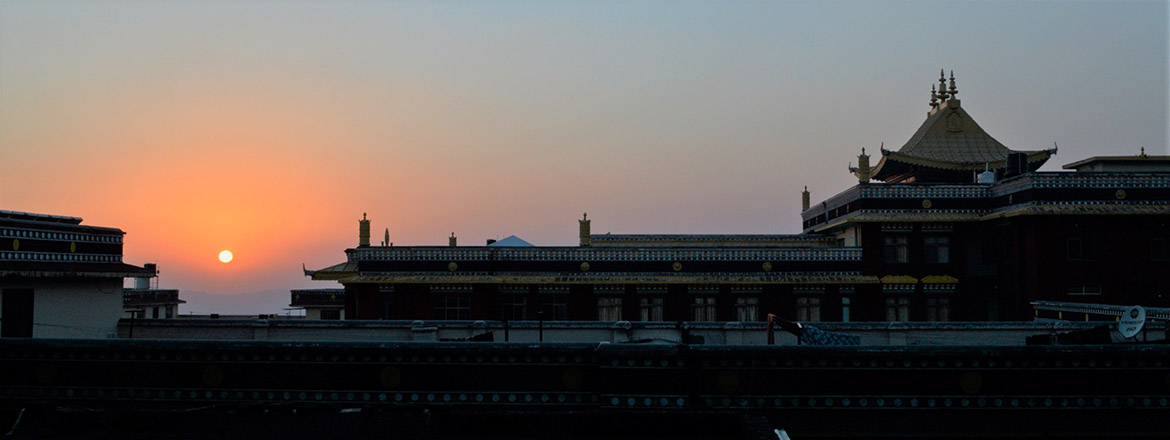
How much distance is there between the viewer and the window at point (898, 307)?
125 feet

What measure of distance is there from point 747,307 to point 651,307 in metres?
4.06

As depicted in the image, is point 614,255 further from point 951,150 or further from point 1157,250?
point 1157,250

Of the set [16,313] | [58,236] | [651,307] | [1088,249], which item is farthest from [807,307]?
[16,313]

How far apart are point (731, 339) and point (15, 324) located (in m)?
18.8

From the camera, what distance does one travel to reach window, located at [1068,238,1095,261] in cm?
3609

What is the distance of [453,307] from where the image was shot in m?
37.3

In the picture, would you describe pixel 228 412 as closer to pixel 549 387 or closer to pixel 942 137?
pixel 549 387

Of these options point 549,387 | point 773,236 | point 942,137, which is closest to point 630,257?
point 773,236

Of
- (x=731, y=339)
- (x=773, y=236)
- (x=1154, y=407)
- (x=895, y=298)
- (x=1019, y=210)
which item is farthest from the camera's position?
(x=773, y=236)

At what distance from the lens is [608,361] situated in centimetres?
1086

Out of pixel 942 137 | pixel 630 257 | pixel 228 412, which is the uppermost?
pixel 942 137

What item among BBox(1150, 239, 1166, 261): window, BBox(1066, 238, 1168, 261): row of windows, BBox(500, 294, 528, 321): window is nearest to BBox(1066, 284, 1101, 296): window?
BBox(1066, 238, 1168, 261): row of windows

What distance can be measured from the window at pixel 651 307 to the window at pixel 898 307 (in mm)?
10018

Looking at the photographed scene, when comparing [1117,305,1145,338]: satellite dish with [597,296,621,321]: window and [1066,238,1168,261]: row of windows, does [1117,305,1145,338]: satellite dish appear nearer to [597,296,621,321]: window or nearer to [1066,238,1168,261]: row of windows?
[1066,238,1168,261]: row of windows
